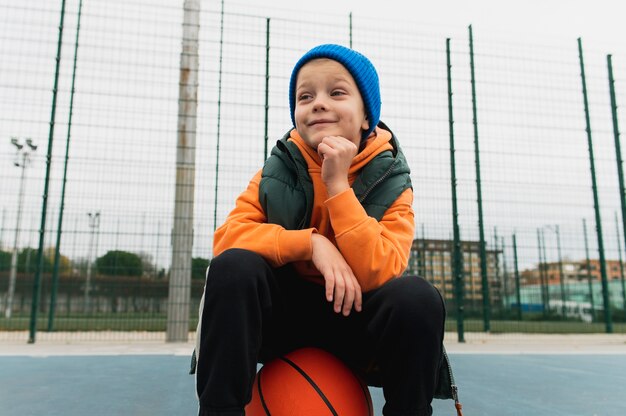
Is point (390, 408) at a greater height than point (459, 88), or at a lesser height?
lesser

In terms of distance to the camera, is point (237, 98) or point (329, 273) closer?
point (329, 273)

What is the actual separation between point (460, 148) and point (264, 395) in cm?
573

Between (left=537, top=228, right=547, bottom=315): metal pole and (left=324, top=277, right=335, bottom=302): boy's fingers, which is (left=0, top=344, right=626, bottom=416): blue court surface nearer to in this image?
(left=324, top=277, right=335, bottom=302): boy's fingers

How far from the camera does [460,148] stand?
6398 millimetres

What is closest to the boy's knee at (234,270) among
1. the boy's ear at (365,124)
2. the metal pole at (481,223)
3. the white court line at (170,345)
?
the boy's ear at (365,124)

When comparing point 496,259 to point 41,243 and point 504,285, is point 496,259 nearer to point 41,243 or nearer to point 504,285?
point 504,285

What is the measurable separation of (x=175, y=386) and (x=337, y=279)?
2.34m

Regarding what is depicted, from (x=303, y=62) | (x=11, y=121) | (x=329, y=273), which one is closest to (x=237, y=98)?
(x=11, y=121)

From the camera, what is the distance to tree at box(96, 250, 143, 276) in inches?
221

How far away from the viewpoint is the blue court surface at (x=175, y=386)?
2414mm

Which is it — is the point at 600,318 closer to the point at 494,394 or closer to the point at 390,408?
the point at 494,394

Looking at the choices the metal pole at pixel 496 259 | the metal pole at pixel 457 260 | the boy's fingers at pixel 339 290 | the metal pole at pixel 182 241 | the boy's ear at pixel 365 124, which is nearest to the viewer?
the boy's fingers at pixel 339 290

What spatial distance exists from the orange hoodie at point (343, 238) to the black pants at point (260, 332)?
49mm

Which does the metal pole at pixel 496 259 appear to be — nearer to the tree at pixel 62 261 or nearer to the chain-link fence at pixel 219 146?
the chain-link fence at pixel 219 146
